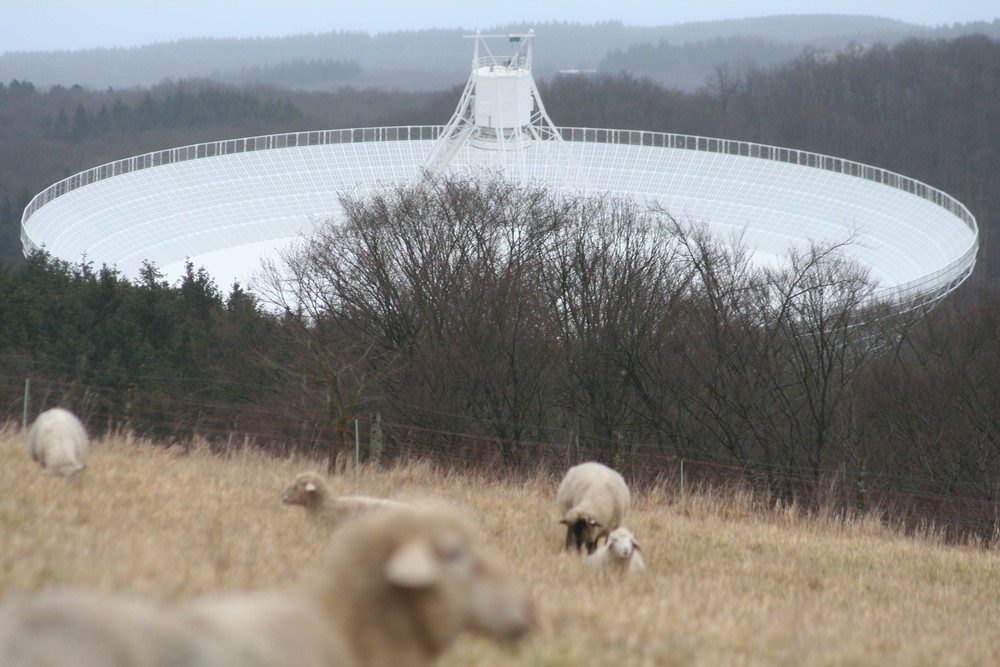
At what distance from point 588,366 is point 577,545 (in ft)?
66.2

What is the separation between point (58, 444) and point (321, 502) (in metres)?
2.47

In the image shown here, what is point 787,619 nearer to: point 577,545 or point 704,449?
point 577,545

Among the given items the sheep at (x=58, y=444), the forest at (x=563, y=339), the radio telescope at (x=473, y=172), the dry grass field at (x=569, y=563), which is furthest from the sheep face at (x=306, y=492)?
the radio telescope at (x=473, y=172)

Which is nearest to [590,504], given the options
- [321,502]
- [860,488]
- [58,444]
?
[321,502]

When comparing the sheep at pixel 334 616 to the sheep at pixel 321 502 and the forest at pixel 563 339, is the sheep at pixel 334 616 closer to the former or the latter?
the sheep at pixel 321 502

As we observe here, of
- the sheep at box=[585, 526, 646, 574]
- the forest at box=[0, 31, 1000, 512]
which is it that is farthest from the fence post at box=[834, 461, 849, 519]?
the sheep at box=[585, 526, 646, 574]

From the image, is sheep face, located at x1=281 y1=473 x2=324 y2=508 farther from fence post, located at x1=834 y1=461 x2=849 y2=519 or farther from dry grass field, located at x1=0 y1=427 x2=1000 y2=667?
fence post, located at x1=834 y1=461 x2=849 y2=519

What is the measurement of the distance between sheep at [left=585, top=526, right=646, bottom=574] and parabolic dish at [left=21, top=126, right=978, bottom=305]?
31.1 meters

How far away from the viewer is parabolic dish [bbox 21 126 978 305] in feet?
133

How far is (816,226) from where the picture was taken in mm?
43250

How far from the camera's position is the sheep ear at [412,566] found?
3.33 meters

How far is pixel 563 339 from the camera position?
98.3 feet

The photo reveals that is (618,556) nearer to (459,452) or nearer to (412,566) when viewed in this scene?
(412,566)

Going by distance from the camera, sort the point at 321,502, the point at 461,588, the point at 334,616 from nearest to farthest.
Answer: the point at 334,616 < the point at 461,588 < the point at 321,502
